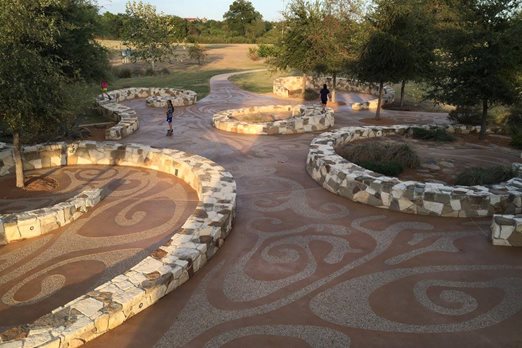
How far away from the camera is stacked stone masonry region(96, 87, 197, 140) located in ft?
62.2

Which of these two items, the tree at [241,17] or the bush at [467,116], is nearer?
the bush at [467,116]

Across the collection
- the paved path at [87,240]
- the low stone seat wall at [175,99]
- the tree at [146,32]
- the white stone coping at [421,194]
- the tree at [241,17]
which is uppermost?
the tree at [241,17]

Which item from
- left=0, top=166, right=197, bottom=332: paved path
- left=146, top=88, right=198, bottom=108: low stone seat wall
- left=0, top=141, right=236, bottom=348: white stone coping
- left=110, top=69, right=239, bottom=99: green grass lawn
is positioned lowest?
left=0, top=166, right=197, bottom=332: paved path

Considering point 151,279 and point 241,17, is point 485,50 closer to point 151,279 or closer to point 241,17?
point 151,279

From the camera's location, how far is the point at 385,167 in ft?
42.0

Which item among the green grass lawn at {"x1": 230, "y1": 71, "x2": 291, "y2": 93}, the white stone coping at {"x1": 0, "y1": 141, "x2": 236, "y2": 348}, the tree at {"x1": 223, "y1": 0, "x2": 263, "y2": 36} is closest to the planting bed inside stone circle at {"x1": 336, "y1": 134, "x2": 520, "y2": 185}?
the white stone coping at {"x1": 0, "y1": 141, "x2": 236, "y2": 348}

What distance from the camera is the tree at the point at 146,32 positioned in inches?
1797

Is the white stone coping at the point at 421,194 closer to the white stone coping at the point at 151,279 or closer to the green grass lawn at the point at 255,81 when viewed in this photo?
the white stone coping at the point at 151,279

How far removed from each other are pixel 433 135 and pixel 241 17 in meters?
86.2

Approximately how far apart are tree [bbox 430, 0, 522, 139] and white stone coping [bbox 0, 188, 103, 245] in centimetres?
1572

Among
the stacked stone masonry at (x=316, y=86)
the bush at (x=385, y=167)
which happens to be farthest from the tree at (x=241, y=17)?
the bush at (x=385, y=167)

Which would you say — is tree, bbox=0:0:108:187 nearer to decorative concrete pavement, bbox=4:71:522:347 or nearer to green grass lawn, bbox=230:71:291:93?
decorative concrete pavement, bbox=4:71:522:347

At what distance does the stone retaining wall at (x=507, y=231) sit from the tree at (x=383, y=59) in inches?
504

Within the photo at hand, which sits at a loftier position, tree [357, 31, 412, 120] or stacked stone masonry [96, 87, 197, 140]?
tree [357, 31, 412, 120]
